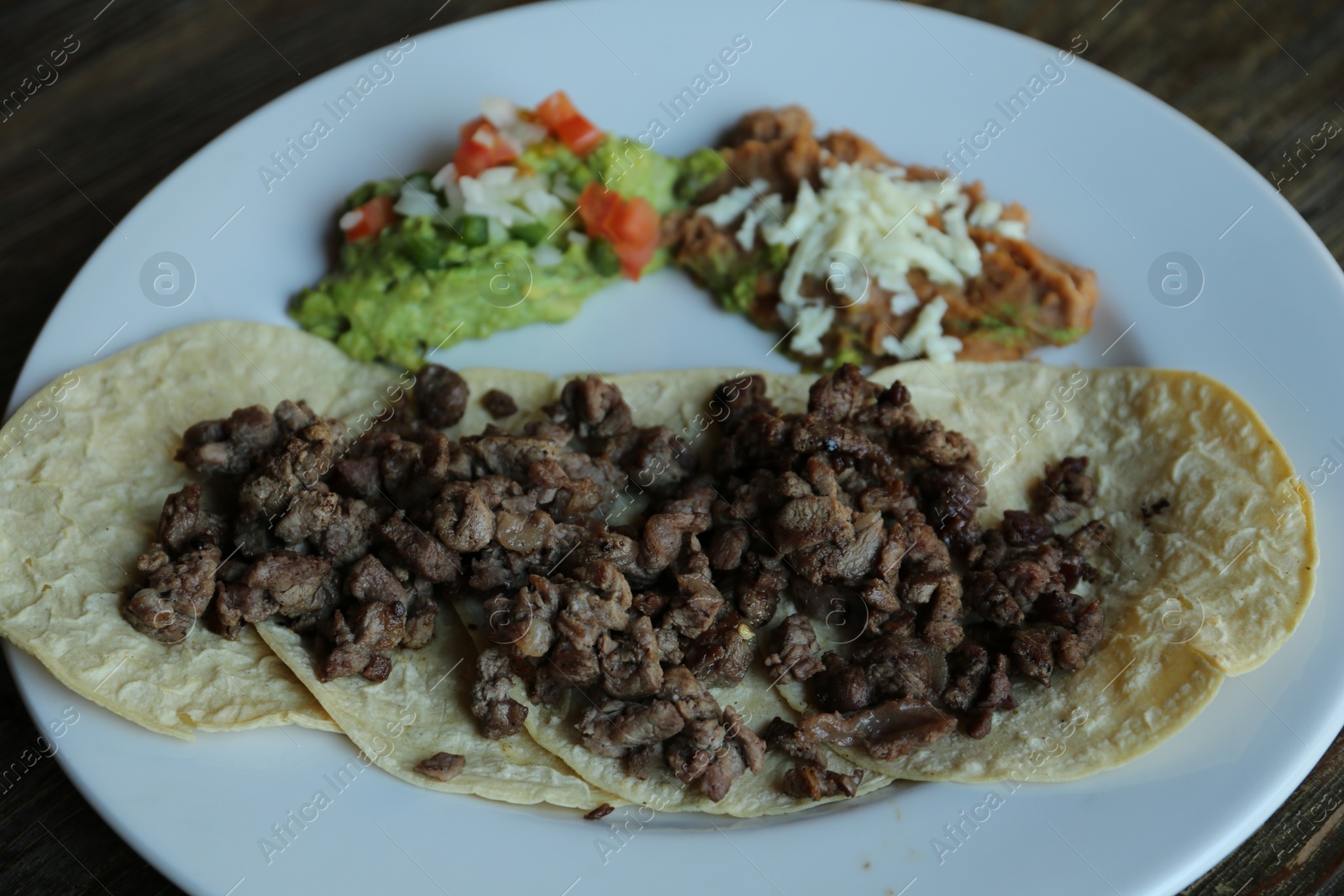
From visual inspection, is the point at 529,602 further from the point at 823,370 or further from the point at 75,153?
the point at 75,153

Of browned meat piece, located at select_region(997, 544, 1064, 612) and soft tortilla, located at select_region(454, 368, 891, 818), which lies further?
browned meat piece, located at select_region(997, 544, 1064, 612)

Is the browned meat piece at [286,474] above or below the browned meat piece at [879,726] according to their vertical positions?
below

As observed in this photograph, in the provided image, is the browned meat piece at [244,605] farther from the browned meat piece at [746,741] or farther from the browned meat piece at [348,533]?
the browned meat piece at [746,741]

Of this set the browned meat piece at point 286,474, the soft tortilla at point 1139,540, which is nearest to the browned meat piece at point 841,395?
the soft tortilla at point 1139,540

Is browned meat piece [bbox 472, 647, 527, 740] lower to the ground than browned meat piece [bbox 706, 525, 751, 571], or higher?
lower

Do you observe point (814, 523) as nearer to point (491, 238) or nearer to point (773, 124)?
point (491, 238)

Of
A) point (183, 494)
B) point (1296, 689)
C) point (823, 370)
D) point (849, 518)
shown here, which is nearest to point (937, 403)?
point (823, 370)

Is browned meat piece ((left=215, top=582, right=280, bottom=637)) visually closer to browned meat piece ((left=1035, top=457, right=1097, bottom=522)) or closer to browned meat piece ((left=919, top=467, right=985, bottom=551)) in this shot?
browned meat piece ((left=919, top=467, right=985, bottom=551))

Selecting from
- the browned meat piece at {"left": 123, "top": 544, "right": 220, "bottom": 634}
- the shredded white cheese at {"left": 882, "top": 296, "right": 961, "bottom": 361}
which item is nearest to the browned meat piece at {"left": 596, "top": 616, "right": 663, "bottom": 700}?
the browned meat piece at {"left": 123, "top": 544, "right": 220, "bottom": 634}
